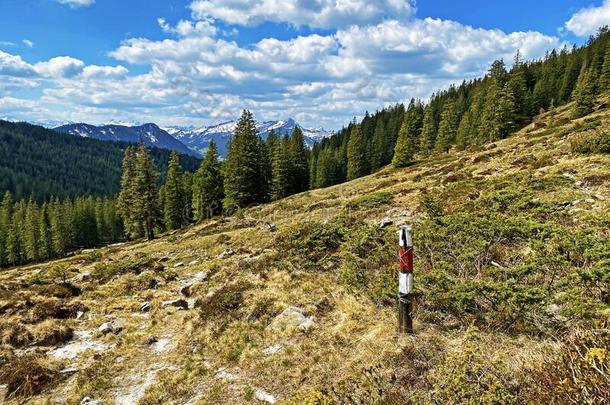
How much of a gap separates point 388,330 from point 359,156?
76116mm

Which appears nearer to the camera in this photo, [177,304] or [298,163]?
[177,304]

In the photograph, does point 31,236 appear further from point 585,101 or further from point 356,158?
point 585,101

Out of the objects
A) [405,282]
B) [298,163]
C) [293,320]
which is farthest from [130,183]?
[405,282]

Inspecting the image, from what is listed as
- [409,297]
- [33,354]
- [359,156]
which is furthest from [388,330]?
[359,156]

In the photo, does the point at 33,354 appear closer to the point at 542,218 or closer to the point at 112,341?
the point at 112,341

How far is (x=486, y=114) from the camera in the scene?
66062 mm

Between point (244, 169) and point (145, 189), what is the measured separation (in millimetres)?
14858

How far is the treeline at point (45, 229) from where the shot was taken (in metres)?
83.6

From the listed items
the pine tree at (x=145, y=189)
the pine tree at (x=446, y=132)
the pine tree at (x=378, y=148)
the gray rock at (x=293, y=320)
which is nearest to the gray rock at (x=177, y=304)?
the gray rock at (x=293, y=320)

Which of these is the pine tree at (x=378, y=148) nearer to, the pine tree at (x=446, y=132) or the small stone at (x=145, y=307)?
the pine tree at (x=446, y=132)

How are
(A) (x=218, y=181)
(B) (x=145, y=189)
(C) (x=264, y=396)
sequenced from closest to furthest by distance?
1. (C) (x=264, y=396)
2. (B) (x=145, y=189)
3. (A) (x=218, y=181)

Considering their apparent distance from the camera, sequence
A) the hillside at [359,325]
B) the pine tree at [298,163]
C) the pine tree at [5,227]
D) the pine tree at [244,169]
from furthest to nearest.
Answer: the pine tree at [5,227]
the pine tree at [298,163]
the pine tree at [244,169]
the hillside at [359,325]

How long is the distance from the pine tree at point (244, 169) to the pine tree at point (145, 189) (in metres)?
10.5

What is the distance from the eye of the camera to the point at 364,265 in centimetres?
1153
